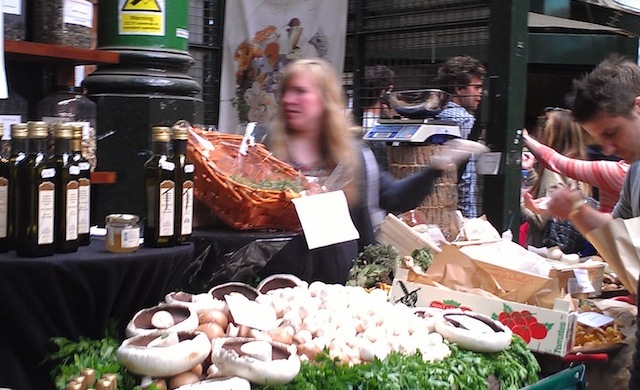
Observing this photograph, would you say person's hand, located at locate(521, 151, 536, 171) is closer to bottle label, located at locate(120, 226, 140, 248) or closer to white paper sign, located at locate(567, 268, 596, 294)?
white paper sign, located at locate(567, 268, 596, 294)

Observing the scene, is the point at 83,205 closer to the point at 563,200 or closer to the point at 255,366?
the point at 255,366

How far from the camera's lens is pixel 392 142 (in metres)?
4.14

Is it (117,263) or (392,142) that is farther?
(392,142)

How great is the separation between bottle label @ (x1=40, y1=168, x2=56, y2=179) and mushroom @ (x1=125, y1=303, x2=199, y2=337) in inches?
15.5

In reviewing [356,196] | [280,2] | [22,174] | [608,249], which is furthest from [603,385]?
[280,2]

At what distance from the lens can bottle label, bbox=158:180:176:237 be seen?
2.05 meters

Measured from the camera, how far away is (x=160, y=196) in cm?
205

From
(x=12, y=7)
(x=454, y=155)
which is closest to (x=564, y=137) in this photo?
(x=454, y=155)

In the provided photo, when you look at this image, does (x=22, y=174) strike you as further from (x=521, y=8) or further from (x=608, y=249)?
(x=521, y=8)

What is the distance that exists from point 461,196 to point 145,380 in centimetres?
288

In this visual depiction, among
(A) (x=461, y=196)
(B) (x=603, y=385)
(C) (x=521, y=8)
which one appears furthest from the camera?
(A) (x=461, y=196)

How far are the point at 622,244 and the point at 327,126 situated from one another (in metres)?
1.20

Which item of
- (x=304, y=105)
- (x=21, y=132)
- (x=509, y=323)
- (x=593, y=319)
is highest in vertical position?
(x=304, y=105)

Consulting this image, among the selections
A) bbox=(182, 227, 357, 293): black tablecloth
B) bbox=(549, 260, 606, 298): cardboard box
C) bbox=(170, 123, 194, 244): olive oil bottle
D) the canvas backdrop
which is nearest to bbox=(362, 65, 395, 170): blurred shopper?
the canvas backdrop
